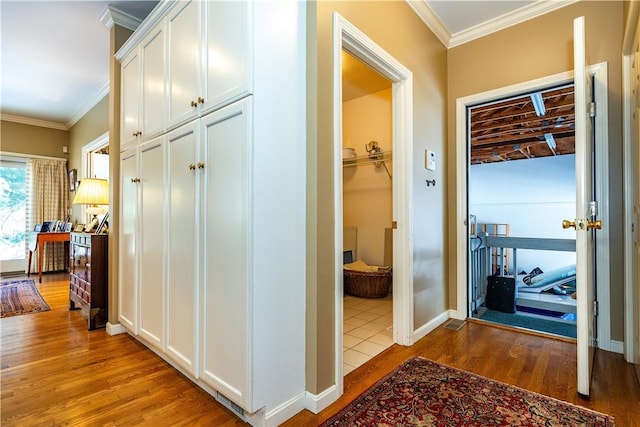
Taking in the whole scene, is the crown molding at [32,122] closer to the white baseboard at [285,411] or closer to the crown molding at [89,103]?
the crown molding at [89,103]

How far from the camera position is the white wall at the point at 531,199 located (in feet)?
18.1

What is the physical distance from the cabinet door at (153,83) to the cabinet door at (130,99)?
0.39 feet

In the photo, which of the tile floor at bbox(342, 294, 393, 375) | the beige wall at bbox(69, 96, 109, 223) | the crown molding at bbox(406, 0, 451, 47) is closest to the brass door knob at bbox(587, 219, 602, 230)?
the tile floor at bbox(342, 294, 393, 375)

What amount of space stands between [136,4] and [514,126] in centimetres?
468

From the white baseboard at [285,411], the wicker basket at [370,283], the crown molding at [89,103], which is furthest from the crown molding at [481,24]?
the crown molding at [89,103]

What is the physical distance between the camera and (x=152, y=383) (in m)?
1.71

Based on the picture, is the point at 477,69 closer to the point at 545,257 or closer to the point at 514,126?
the point at 514,126

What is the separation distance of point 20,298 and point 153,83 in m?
3.37

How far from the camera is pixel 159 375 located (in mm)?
1798

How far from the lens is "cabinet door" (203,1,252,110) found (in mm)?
1314

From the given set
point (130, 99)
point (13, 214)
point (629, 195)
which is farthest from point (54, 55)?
point (629, 195)

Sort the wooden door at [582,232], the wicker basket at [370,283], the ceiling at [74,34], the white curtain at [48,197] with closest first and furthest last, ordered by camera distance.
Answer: the wooden door at [582,232] < the ceiling at [74,34] < the wicker basket at [370,283] < the white curtain at [48,197]

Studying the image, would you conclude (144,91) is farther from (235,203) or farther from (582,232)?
(582,232)

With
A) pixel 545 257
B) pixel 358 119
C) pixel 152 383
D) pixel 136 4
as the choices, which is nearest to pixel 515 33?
pixel 358 119
